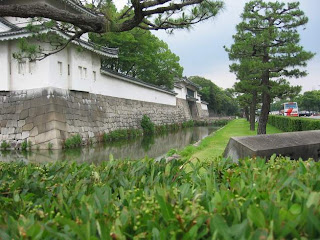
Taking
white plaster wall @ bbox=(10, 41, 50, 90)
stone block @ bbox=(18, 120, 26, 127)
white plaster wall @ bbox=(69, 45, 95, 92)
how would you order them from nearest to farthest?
1. white plaster wall @ bbox=(10, 41, 50, 90)
2. stone block @ bbox=(18, 120, 26, 127)
3. white plaster wall @ bbox=(69, 45, 95, 92)

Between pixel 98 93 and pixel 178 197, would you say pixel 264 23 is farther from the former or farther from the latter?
pixel 178 197

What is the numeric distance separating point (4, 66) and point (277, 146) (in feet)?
42.4

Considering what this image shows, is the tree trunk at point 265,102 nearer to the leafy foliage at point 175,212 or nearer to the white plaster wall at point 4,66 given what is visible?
the leafy foliage at point 175,212

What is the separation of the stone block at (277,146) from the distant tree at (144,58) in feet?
62.6

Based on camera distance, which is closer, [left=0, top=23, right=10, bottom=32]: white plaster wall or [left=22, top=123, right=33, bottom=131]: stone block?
[left=22, top=123, right=33, bottom=131]: stone block

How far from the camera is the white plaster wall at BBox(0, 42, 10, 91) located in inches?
515

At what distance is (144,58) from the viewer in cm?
2475

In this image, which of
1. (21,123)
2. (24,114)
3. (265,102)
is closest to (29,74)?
(24,114)

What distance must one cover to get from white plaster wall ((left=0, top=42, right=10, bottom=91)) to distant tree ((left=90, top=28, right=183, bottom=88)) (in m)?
9.39

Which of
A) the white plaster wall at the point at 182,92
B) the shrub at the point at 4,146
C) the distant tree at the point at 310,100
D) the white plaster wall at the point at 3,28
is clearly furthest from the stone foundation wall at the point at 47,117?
the distant tree at the point at 310,100

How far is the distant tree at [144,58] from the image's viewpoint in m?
23.4

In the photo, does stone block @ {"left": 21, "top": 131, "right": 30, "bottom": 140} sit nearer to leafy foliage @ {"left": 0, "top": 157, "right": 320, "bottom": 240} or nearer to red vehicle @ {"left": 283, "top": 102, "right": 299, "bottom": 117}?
leafy foliage @ {"left": 0, "top": 157, "right": 320, "bottom": 240}

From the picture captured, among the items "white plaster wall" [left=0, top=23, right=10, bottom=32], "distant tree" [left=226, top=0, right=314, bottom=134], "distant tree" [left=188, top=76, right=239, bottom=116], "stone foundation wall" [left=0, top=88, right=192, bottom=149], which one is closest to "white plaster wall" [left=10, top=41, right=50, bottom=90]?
"stone foundation wall" [left=0, top=88, right=192, bottom=149]

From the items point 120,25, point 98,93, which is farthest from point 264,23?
point 120,25
